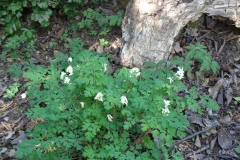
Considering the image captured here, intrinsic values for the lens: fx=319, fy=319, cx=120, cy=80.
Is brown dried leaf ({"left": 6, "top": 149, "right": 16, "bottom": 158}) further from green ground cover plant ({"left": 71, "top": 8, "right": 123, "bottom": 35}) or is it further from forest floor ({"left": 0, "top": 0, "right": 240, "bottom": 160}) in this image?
green ground cover plant ({"left": 71, "top": 8, "right": 123, "bottom": 35})

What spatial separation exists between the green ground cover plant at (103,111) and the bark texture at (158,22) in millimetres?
1069

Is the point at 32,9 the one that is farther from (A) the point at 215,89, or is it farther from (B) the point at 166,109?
(B) the point at 166,109

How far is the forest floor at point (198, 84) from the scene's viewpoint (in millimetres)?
3506

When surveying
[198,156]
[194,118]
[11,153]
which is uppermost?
[194,118]

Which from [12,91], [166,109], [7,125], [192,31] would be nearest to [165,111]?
[166,109]

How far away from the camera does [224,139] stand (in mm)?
3543

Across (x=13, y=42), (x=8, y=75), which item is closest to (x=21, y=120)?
(x=8, y=75)

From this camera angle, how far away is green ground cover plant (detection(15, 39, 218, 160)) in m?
2.53

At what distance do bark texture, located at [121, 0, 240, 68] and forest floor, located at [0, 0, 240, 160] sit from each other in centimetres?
30

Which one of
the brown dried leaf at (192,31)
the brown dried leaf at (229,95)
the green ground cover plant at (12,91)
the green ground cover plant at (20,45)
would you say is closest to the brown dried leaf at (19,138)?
the green ground cover plant at (12,91)

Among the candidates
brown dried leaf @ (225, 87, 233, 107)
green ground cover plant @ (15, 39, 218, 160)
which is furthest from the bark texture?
green ground cover plant @ (15, 39, 218, 160)

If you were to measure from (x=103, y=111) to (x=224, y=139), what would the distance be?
5.16 feet

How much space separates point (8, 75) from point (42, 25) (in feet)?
2.92

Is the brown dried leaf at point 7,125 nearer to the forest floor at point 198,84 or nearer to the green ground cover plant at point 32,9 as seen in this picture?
the forest floor at point 198,84
